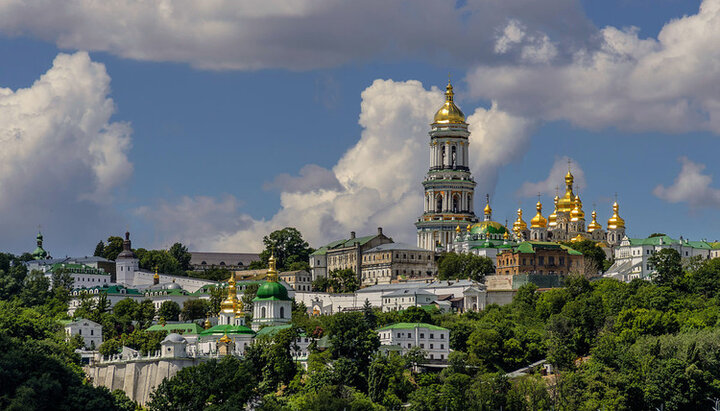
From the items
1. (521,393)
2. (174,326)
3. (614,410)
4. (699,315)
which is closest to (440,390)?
(521,393)

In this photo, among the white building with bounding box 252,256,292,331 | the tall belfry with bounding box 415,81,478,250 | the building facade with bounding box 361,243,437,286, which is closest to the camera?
the white building with bounding box 252,256,292,331

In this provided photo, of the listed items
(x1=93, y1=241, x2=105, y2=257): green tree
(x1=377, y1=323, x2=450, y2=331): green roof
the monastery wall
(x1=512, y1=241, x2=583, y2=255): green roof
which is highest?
(x1=93, y1=241, x2=105, y2=257): green tree

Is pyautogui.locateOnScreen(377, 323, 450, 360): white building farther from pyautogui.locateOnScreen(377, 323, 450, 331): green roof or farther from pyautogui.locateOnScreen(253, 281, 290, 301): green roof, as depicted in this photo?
pyautogui.locateOnScreen(253, 281, 290, 301): green roof

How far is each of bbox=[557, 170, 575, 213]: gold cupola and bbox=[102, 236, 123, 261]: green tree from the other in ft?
155

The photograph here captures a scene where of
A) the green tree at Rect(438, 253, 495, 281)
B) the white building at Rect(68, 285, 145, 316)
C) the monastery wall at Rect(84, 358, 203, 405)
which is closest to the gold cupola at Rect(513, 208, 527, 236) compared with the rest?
the green tree at Rect(438, 253, 495, 281)

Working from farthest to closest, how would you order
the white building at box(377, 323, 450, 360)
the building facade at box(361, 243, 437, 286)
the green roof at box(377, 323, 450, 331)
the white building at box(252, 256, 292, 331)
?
the building facade at box(361, 243, 437, 286) < the white building at box(252, 256, 292, 331) < the green roof at box(377, 323, 450, 331) < the white building at box(377, 323, 450, 360)

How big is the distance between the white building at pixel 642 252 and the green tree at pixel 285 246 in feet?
125

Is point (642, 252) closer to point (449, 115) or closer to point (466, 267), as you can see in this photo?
point (466, 267)

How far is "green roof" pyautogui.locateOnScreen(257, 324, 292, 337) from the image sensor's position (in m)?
108

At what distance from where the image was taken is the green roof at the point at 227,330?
366ft

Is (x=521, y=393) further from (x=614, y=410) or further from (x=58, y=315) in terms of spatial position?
(x=58, y=315)

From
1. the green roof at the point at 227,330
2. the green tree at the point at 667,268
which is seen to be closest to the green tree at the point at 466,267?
Result: the green tree at the point at 667,268

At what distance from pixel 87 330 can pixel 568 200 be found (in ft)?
205

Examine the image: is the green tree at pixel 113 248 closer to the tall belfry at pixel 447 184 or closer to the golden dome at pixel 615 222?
the tall belfry at pixel 447 184
